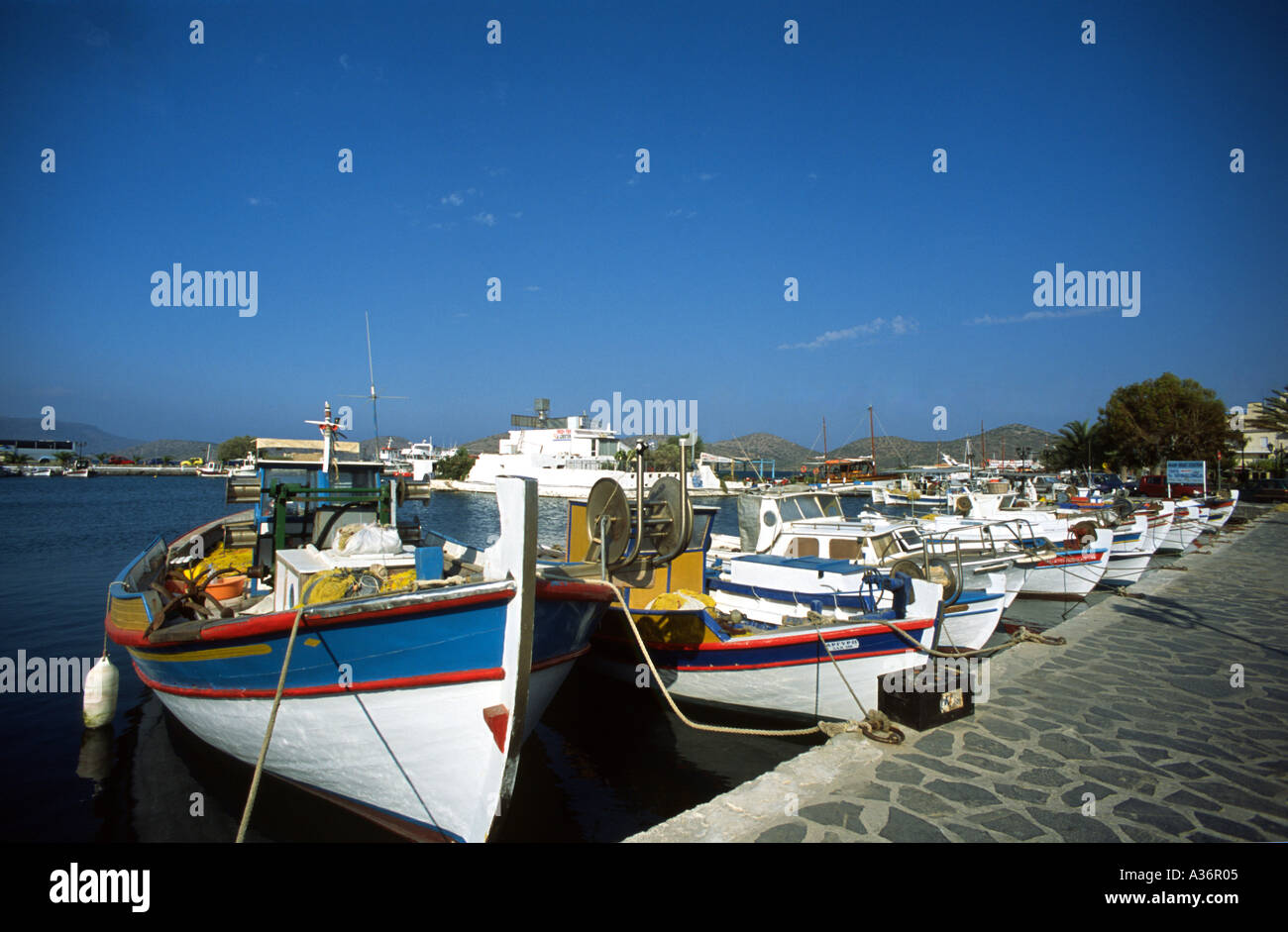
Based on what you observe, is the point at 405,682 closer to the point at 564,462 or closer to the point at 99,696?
the point at 99,696

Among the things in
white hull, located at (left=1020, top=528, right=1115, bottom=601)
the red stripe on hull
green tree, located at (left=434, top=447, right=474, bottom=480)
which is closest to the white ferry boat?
green tree, located at (left=434, top=447, right=474, bottom=480)

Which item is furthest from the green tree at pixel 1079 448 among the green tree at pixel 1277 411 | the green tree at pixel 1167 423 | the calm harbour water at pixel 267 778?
the calm harbour water at pixel 267 778

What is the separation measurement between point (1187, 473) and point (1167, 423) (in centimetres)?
1134

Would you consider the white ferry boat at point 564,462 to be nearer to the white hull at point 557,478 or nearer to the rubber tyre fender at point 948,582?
the white hull at point 557,478

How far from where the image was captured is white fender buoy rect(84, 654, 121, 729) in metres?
9.10

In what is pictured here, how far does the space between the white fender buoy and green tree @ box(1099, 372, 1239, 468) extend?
200 ft

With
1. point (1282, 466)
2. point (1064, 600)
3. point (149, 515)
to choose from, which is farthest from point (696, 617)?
point (1282, 466)

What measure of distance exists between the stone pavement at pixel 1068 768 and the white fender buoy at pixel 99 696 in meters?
9.37

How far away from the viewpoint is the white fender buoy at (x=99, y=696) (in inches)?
358

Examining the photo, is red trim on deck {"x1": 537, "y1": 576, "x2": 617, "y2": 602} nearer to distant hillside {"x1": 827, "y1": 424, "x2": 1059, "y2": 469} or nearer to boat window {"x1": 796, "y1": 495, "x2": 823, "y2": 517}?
boat window {"x1": 796, "y1": 495, "x2": 823, "y2": 517}

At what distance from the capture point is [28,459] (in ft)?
411

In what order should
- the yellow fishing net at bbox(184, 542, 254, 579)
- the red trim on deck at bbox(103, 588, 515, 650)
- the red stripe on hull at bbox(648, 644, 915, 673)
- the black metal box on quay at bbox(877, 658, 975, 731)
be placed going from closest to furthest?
1. the red trim on deck at bbox(103, 588, 515, 650)
2. the black metal box on quay at bbox(877, 658, 975, 731)
3. the red stripe on hull at bbox(648, 644, 915, 673)
4. the yellow fishing net at bbox(184, 542, 254, 579)
